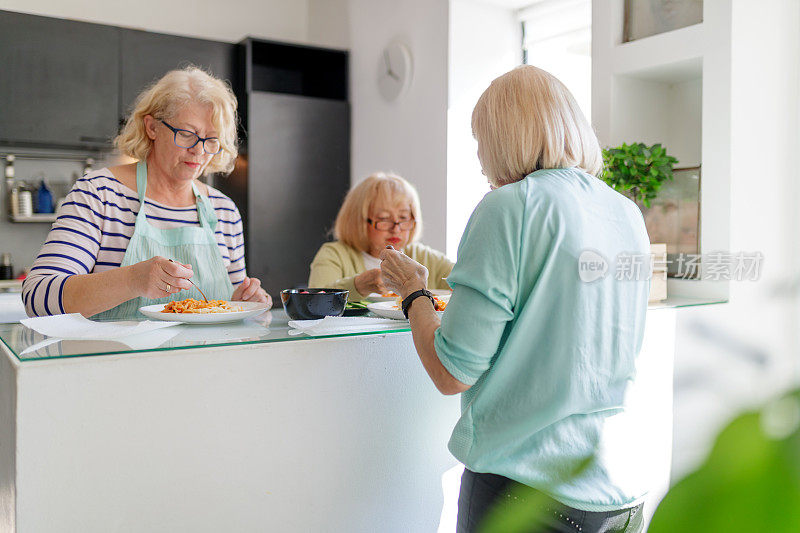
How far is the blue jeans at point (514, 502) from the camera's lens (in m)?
1.04

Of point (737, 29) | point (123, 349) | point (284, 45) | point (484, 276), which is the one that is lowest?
point (123, 349)

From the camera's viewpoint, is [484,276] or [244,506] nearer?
[484,276]

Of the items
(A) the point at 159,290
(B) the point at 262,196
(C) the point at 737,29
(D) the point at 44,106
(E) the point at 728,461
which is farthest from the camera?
(B) the point at 262,196

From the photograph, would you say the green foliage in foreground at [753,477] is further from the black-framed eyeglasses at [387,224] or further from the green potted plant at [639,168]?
the black-framed eyeglasses at [387,224]

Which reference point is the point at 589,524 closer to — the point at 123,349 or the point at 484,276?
the point at 484,276

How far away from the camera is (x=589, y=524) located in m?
1.06

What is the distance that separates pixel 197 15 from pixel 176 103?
2.71 m

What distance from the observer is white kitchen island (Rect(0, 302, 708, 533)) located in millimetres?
1017

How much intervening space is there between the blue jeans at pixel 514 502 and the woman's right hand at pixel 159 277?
0.62 m

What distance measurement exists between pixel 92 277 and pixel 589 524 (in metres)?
1.04

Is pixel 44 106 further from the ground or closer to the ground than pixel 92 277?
further from the ground

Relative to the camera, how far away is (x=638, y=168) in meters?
2.09

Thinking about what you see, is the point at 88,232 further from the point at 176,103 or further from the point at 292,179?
the point at 292,179

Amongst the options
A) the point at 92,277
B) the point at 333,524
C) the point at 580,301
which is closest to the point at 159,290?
the point at 92,277
